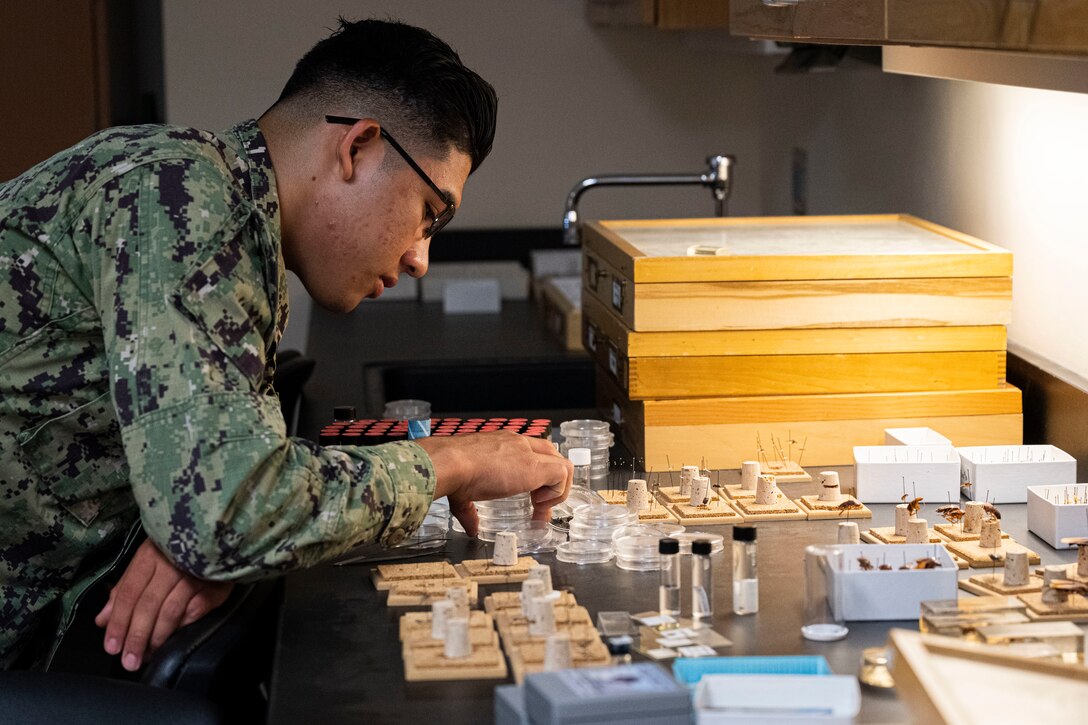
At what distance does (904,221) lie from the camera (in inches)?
97.2

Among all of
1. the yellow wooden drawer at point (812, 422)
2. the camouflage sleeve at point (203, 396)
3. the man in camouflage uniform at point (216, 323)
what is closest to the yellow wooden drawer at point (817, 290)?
the yellow wooden drawer at point (812, 422)

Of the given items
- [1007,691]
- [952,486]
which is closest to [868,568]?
[1007,691]

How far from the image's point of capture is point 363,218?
1504mm

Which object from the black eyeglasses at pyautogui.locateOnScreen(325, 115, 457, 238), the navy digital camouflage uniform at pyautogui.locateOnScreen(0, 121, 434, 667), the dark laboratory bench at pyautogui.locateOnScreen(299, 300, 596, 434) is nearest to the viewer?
the navy digital camouflage uniform at pyautogui.locateOnScreen(0, 121, 434, 667)

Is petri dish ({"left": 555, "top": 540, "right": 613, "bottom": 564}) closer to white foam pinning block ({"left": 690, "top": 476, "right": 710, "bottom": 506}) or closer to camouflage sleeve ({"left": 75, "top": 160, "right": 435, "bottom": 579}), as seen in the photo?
white foam pinning block ({"left": 690, "top": 476, "right": 710, "bottom": 506})

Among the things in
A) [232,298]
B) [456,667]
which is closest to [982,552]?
[456,667]

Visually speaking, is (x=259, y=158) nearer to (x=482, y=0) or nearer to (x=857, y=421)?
(x=857, y=421)

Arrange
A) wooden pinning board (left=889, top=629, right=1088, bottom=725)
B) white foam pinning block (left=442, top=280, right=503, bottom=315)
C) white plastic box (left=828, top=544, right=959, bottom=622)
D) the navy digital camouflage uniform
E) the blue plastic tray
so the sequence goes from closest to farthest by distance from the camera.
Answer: wooden pinning board (left=889, top=629, right=1088, bottom=725) < the blue plastic tray < the navy digital camouflage uniform < white plastic box (left=828, top=544, right=959, bottom=622) < white foam pinning block (left=442, top=280, right=503, bottom=315)

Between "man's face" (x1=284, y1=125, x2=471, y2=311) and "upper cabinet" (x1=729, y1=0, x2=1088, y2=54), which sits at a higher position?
"upper cabinet" (x1=729, y1=0, x2=1088, y2=54)

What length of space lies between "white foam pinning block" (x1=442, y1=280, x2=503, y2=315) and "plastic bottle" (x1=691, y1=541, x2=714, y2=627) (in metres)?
2.38

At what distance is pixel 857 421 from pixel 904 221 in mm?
560

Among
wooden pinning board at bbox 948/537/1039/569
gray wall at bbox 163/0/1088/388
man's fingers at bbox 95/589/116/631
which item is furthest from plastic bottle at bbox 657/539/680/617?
gray wall at bbox 163/0/1088/388

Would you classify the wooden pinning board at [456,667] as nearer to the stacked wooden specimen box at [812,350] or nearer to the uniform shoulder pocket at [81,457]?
the uniform shoulder pocket at [81,457]

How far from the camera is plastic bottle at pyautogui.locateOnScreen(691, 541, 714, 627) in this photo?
4.63 ft
